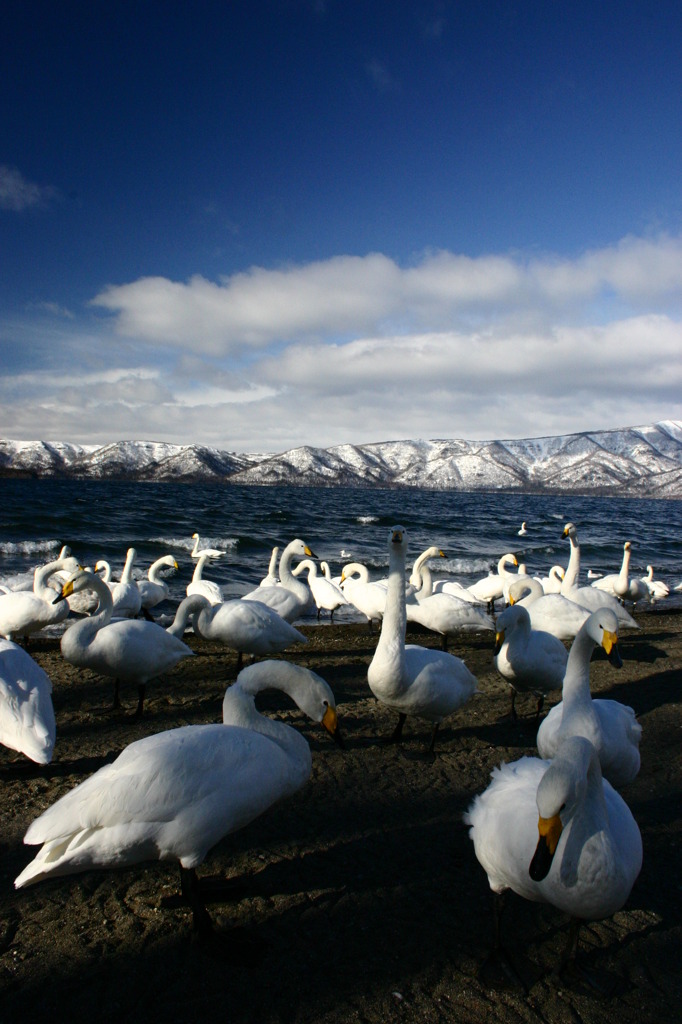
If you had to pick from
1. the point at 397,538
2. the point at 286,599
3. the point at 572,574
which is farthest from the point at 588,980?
the point at 572,574

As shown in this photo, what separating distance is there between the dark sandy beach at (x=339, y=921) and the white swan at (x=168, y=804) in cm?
34

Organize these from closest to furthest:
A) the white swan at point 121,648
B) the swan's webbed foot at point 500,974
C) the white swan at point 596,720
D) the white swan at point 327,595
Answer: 1. the swan's webbed foot at point 500,974
2. the white swan at point 596,720
3. the white swan at point 121,648
4. the white swan at point 327,595

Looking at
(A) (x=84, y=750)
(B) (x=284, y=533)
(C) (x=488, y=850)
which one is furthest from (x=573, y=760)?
(B) (x=284, y=533)

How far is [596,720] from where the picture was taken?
4.03 metres

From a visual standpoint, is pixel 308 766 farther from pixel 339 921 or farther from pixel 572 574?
pixel 572 574

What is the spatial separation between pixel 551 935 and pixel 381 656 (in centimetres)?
252

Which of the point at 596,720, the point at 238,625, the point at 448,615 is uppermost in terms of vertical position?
the point at 596,720

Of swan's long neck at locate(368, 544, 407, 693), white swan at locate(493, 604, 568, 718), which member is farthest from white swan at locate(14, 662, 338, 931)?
white swan at locate(493, 604, 568, 718)

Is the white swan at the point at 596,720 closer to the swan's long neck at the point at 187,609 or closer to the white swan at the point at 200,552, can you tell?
the swan's long neck at the point at 187,609

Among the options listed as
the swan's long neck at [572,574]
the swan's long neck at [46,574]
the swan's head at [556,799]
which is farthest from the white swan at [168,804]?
the swan's long neck at [572,574]

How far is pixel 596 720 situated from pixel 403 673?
1.75 meters

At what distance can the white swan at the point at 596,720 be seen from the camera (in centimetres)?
406

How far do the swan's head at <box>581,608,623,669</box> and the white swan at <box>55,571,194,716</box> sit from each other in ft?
13.9

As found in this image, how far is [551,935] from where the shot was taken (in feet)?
10.5
